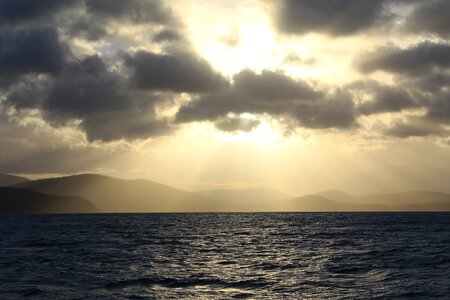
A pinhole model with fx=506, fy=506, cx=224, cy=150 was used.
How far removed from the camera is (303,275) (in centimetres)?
4141

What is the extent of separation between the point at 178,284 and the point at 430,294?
17.3 metres

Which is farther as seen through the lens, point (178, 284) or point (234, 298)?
point (178, 284)

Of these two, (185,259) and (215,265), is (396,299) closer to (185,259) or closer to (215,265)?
(215,265)

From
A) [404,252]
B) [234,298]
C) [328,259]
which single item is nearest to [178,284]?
[234,298]

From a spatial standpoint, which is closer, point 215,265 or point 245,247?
point 215,265

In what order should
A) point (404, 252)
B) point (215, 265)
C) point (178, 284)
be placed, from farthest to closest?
point (404, 252) < point (215, 265) < point (178, 284)

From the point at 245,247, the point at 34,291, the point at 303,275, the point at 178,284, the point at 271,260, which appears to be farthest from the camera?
the point at 245,247

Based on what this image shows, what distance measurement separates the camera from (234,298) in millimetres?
31812

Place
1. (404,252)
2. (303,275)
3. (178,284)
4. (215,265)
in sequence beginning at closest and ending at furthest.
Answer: (178,284) < (303,275) < (215,265) < (404,252)

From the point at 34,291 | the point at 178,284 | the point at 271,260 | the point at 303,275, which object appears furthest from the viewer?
the point at 271,260

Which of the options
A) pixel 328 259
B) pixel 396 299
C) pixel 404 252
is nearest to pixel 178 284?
pixel 396 299

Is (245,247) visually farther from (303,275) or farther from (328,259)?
(303,275)

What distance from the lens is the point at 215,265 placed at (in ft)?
159

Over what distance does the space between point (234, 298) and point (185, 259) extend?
74.8 ft
